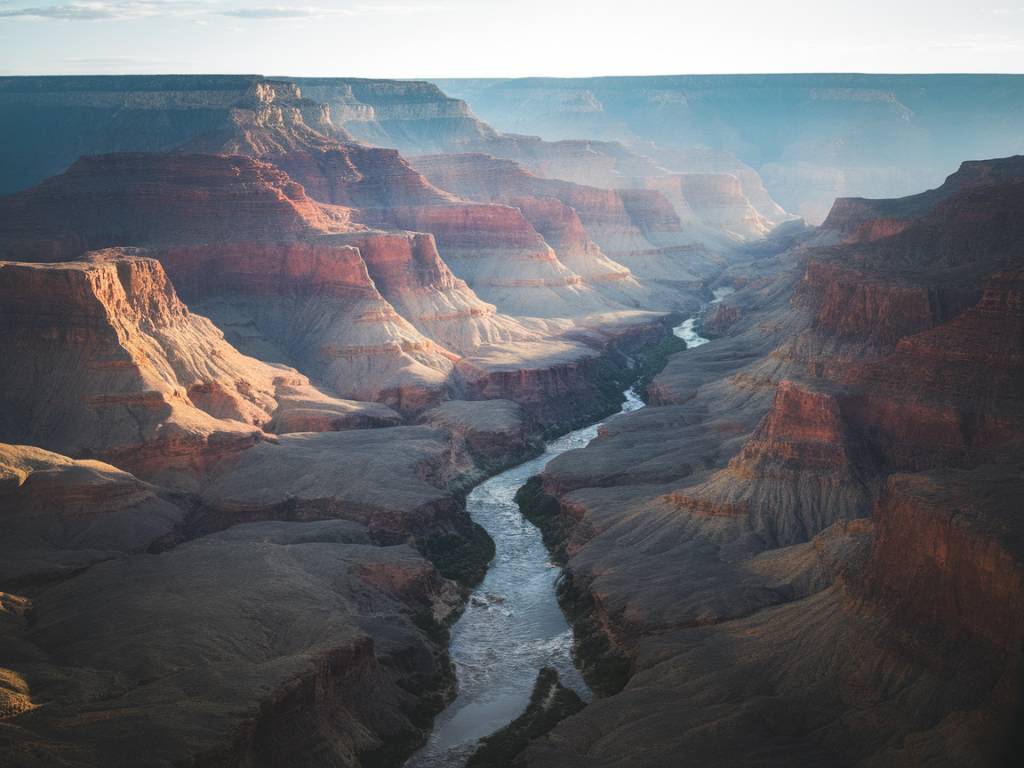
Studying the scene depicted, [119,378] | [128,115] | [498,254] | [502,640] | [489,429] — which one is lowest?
[502,640]

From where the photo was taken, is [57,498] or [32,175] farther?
[32,175]

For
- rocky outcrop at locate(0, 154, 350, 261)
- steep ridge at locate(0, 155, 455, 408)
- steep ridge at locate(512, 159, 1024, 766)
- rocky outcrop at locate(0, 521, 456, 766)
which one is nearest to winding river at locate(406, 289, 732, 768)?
rocky outcrop at locate(0, 521, 456, 766)

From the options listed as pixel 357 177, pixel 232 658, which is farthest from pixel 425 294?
pixel 232 658

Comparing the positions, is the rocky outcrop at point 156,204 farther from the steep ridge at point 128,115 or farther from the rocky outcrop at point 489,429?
the steep ridge at point 128,115

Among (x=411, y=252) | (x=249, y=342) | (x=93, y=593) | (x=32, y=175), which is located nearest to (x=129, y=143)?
(x=32, y=175)

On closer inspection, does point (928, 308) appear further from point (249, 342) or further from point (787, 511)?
point (249, 342)

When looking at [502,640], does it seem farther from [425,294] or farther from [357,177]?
[357,177]
